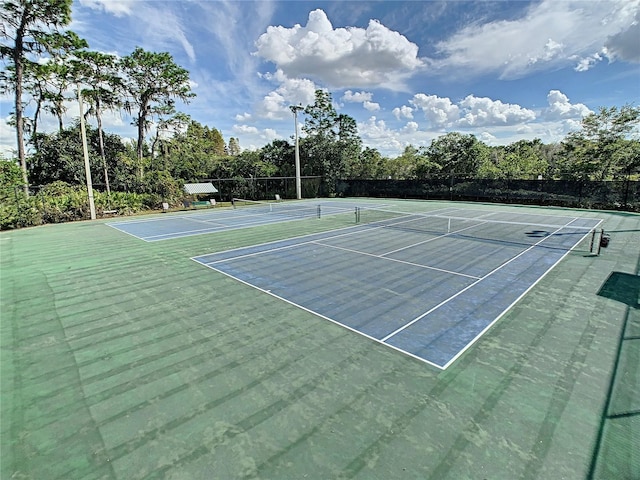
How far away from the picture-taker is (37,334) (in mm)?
5055

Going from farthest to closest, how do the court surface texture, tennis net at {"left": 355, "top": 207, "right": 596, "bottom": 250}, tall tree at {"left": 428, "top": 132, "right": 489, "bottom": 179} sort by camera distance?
1. tall tree at {"left": 428, "top": 132, "right": 489, "bottom": 179}
2. tennis net at {"left": 355, "top": 207, "right": 596, "bottom": 250}
3. the court surface texture

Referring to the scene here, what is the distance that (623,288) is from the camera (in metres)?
6.66

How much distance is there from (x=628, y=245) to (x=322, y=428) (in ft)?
41.8

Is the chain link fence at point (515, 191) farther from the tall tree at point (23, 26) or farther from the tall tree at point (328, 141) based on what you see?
the tall tree at point (23, 26)

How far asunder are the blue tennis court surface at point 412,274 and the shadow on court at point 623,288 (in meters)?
1.17

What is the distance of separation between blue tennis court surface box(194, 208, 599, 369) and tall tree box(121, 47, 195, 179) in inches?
883

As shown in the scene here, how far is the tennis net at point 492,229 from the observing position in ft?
37.0

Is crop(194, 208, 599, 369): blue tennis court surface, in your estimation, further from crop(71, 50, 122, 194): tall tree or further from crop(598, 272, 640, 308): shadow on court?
crop(71, 50, 122, 194): tall tree

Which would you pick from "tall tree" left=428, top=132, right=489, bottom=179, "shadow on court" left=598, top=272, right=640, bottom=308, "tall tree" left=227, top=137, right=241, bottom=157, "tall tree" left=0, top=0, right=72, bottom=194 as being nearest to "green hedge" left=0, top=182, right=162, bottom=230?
"tall tree" left=0, top=0, right=72, bottom=194

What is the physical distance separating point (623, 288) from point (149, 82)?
33.5 meters

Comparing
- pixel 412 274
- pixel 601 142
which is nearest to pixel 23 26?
pixel 412 274

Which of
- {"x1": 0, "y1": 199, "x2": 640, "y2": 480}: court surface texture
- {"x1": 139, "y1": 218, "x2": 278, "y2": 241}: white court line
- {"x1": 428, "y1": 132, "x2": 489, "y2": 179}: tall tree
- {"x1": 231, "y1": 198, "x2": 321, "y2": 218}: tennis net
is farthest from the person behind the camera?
{"x1": 428, "y1": 132, "x2": 489, "y2": 179}: tall tree

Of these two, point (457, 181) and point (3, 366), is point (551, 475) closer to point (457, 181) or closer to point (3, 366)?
point (3, 366)

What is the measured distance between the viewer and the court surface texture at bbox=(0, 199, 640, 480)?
2.73m
